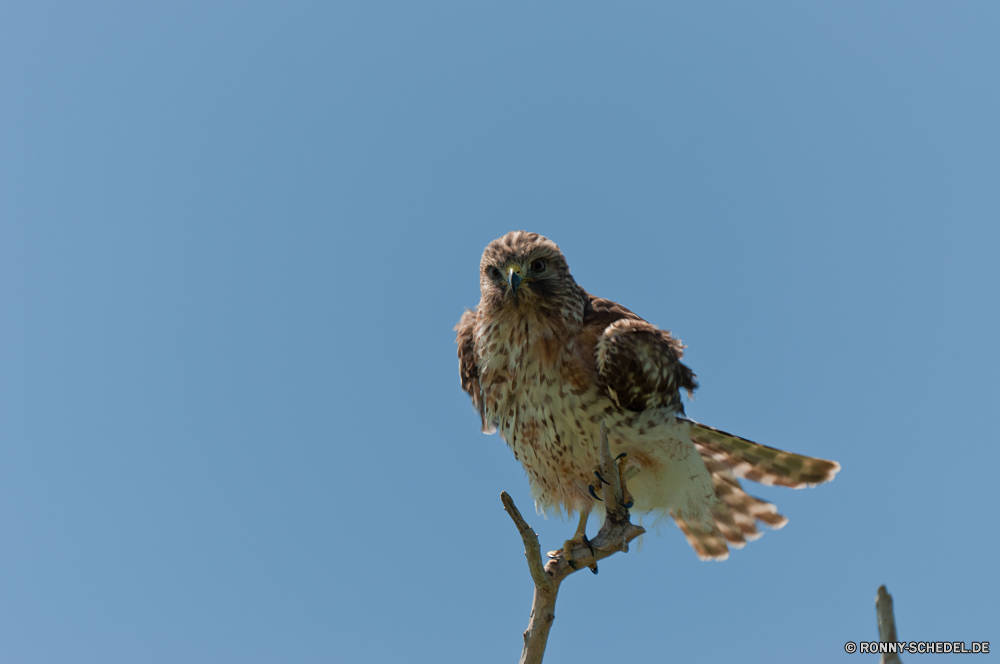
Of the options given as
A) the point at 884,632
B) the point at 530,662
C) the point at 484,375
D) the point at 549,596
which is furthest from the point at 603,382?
A: the point at 884,632

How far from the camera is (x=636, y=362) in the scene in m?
5.32

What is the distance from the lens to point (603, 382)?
5.33 metres

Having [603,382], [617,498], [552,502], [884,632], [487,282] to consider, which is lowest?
[884,632]

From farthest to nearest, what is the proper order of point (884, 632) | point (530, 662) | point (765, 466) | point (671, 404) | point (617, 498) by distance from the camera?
point (765, 466) < point (671, 404) < point (617, 498) < point (530, 662) < point (884, 632)

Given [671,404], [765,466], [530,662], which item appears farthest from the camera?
[765,466]

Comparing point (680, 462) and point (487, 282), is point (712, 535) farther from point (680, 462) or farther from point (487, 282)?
point (487, 282)

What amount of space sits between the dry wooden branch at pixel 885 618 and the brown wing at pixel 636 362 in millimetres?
2419

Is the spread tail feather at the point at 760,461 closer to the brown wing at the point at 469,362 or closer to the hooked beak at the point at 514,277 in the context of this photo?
the brown wing at the point at 469,362

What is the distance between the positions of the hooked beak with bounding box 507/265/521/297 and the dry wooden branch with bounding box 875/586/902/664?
2958 mm

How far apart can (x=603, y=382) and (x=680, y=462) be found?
0.90 m

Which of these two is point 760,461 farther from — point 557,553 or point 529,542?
point 529,542

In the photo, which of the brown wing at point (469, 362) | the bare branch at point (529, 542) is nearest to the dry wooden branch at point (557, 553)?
the bare branch at point (529, 542)

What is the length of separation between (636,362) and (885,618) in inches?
100

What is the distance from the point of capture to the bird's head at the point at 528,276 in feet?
18.1
